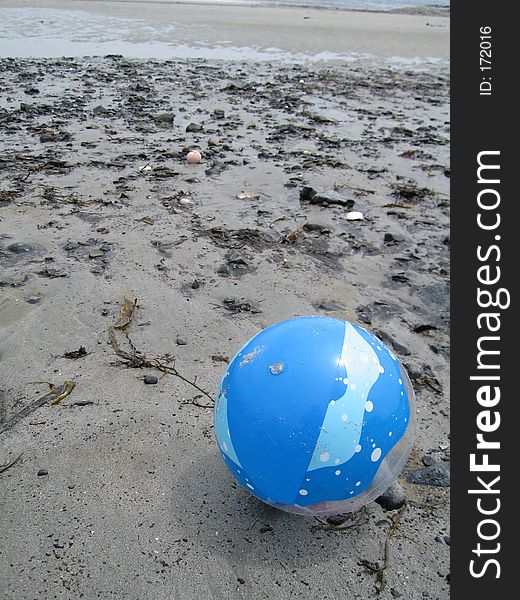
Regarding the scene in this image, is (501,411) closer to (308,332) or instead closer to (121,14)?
(308,332)

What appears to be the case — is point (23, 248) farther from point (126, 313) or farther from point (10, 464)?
point (10, 464)

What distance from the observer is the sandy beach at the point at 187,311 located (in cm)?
257

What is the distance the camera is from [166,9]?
28062 mm

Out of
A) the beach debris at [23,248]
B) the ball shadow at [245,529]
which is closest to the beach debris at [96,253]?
the beach debris at [23,248]

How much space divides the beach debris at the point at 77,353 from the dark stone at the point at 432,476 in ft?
6.78

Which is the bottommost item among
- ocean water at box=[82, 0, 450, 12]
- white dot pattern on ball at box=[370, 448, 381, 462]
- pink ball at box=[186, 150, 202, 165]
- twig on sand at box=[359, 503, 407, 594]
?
twig on sand at box=[359, 503, 407, 594]

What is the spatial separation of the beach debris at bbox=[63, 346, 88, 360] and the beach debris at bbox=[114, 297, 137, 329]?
1.04 feet

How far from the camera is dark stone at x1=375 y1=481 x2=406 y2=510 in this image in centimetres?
283

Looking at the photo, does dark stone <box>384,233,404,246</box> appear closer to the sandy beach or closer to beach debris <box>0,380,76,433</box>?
the sandy beach

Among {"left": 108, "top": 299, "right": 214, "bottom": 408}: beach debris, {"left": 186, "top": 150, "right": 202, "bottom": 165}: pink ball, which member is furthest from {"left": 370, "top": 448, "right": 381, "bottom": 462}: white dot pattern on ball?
{"left": 186, "top": 150, "right": 202, "bottom": 165}: pink ball

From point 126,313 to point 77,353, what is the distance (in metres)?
0.54

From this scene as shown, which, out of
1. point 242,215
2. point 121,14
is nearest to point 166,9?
point 121,14

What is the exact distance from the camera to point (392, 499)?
2852 millimetres

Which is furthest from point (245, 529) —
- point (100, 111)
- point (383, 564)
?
point (100, 111)
